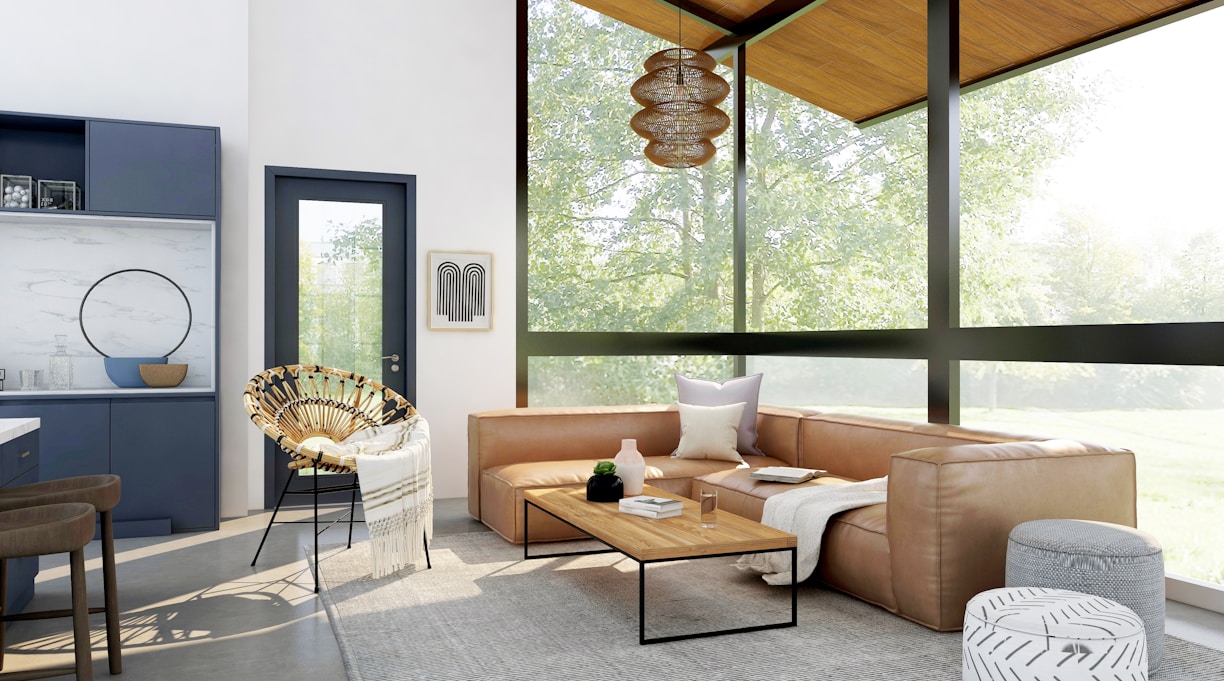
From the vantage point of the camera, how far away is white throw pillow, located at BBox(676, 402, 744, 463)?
5.00 m

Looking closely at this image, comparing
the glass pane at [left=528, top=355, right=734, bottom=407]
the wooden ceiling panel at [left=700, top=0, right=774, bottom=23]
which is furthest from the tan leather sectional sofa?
the wooden ceiling panel at [left=700, top=0, right=774, bottom=23]

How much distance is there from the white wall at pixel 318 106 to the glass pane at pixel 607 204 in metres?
1.11

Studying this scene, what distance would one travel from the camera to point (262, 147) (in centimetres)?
555

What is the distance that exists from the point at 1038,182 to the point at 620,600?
5.85 metres

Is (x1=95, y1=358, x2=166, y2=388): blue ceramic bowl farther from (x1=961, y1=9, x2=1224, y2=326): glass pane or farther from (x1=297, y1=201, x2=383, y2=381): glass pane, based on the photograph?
(x1=961, y1=9, x2=1224, y2=326): glass pane

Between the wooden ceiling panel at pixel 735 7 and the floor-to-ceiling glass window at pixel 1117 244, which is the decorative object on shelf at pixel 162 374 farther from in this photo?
the floor-to-ceiling glass window at pixel 1117 244

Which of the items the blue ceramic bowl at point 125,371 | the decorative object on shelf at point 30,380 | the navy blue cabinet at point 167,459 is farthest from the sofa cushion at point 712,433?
the decorative object on shelf at point 30,380

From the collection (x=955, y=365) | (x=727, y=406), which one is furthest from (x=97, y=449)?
(x=955, y=365)

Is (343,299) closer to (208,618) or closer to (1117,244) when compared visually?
(208,618)

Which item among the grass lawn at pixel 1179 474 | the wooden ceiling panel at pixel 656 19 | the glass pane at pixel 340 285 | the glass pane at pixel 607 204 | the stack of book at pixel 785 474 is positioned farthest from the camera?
the glass pane at pixel 607 204

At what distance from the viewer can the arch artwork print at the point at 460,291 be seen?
591cm

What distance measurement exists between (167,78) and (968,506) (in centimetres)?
502

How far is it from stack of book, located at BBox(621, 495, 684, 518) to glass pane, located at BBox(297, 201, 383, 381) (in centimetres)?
281

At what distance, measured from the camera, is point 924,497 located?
3086 millimetres
